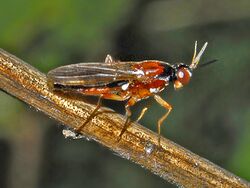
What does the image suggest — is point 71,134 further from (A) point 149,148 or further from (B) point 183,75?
(B) point 183,75

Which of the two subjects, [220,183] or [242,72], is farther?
[242,72]

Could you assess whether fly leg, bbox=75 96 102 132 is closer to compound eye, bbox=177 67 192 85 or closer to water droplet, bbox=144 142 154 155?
water droplet, bbox=144 142 154 155

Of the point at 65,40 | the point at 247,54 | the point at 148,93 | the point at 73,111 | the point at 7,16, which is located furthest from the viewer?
the point at 247,54

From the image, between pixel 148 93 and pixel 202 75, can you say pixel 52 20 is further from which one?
pixel 202 75

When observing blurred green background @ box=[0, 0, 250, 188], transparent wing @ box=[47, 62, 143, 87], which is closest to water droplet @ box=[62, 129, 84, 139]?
transparent wing @ box=[47, 62, 143, 87]

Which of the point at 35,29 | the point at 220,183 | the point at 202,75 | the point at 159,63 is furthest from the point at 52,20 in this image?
the point at 220,183

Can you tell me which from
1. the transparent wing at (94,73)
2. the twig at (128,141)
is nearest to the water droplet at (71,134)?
the twig at (128,141)
